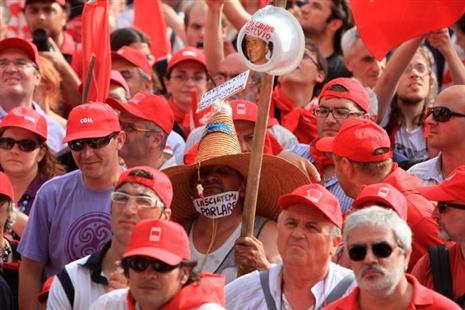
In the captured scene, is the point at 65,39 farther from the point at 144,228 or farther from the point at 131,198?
Answer: the point at 144,228

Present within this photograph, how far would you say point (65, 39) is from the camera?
14047 millimetres

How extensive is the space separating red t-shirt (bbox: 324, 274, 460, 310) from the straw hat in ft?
5.57

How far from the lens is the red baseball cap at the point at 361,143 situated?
9281 mm

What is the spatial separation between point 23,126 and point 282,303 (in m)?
3.01

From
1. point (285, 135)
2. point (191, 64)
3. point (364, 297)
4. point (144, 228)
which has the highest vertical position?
point (191, 64)

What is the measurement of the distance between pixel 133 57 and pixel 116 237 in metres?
3.94

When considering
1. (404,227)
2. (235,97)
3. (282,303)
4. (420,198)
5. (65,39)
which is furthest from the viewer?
(65,39)

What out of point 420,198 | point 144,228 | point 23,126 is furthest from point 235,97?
point 144,228

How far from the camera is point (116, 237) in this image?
846 centimetres

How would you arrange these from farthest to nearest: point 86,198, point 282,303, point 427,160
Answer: point 427,160 → point 86,198 → point 282,303

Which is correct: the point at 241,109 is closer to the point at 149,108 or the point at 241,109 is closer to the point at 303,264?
the point at 149,108

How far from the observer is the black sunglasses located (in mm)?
7328

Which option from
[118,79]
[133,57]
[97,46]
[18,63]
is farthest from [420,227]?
[133,57]

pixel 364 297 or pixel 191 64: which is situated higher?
pixel 191 64
